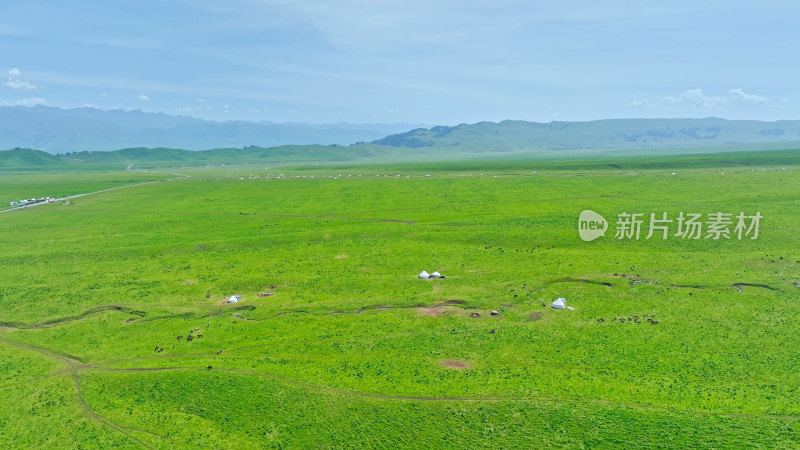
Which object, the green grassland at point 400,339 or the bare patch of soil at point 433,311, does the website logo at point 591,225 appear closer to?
the green grassland at point 400,339

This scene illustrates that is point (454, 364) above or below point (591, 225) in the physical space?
below

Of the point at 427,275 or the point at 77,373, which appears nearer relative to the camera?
the point at 77,373

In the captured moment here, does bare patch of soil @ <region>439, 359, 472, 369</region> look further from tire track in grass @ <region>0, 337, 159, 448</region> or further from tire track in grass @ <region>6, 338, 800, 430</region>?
tire track in grass @ <region>0, 337, 159, 448</region>

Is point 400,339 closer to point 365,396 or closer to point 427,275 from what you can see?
point 365,396

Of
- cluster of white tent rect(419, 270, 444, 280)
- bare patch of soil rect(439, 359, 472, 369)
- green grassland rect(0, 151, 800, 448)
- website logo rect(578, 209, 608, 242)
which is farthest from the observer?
website logo rect(578, 209, 608, 242)

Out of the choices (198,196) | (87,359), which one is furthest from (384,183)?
(87,359)

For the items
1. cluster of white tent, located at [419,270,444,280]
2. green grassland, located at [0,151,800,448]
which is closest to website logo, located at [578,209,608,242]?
green grassland, located at [0,151,800,448]

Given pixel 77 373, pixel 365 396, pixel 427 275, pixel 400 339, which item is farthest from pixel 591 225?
pixel 77 373

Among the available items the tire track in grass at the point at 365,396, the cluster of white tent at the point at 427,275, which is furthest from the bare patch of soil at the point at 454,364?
Answer: the cluster of white tent at the point at 427,275
